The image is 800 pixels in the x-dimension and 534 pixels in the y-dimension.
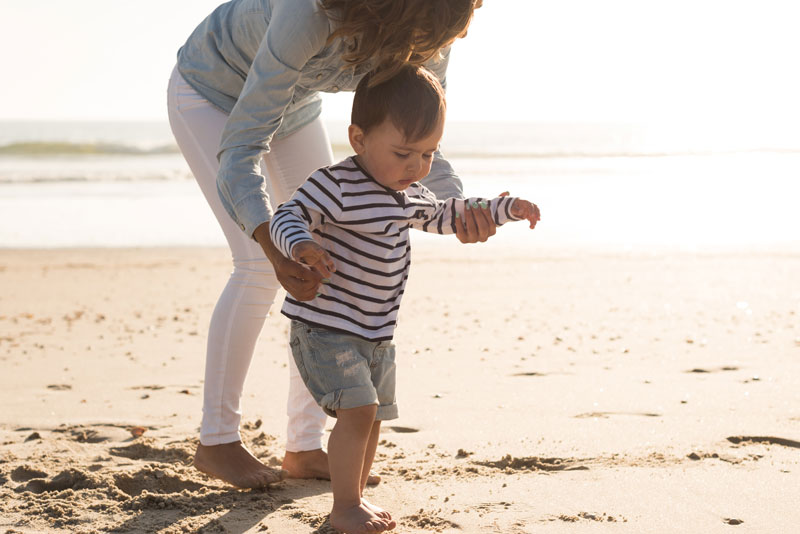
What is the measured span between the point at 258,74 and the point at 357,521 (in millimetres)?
1194

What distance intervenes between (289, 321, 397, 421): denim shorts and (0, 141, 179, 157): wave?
23572mm

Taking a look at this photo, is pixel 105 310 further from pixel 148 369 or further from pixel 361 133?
pixel 361 133

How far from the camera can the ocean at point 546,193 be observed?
10.3 metres

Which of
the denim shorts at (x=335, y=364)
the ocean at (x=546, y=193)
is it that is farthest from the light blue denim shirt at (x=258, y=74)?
the ocean at (x=546, y=193)

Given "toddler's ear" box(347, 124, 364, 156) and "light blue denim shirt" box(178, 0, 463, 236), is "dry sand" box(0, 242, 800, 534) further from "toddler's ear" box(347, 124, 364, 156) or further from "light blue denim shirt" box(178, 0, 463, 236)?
"toddler's ear" box(347, 124, 364, 156)

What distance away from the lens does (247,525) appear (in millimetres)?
2557

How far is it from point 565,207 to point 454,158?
10.3 metres

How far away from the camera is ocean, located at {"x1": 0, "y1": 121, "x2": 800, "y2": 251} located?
1029cm

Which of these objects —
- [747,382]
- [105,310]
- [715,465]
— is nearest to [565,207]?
[105,310]

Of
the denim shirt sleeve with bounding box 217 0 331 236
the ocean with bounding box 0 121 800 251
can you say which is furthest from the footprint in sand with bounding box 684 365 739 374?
the ocean with bounding box 0 121 800 251

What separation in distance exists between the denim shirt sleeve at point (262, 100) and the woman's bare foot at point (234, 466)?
2.68ft

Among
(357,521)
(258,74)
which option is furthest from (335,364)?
(258,74)

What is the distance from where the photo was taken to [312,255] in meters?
2.11

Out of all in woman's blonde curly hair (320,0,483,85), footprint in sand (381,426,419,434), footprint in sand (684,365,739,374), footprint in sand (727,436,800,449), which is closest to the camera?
woman's blonde curly hair (320,0,483,85)
